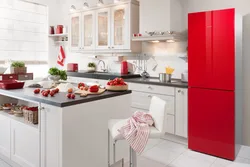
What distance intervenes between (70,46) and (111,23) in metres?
1.39

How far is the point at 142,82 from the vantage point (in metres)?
3.80

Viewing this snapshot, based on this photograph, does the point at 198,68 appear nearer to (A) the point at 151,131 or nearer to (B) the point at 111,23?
(A) the point at 151,131

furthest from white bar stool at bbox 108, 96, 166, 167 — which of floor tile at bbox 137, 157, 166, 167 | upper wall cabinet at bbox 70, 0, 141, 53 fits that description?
upper wall cabinet at bbox 70, 0, 141, 53

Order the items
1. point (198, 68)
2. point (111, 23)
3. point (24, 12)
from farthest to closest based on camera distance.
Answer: point (24, 12) → point (111, 23) → point (198, 68)

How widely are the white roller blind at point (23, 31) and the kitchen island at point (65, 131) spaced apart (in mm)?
2900

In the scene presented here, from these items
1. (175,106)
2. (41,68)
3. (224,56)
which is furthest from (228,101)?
(41,68)

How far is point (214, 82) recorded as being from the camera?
2.97m

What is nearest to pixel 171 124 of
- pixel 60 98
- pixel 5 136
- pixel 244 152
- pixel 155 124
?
pixel 244 152

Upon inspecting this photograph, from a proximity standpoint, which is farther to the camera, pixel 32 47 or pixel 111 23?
pixel 32 47

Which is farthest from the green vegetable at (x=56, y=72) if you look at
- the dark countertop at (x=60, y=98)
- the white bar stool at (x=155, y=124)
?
the white bar stool at (x=155, y=124)

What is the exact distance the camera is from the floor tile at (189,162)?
2803 millimetres

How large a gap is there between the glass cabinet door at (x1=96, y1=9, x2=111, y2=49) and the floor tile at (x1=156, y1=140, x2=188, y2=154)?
222cm

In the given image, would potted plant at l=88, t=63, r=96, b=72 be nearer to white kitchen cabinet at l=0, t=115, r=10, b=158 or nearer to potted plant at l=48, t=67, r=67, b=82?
potted plant at l=48, t=67, r=67, b=82

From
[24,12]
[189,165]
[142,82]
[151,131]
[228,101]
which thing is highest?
[24,12]
